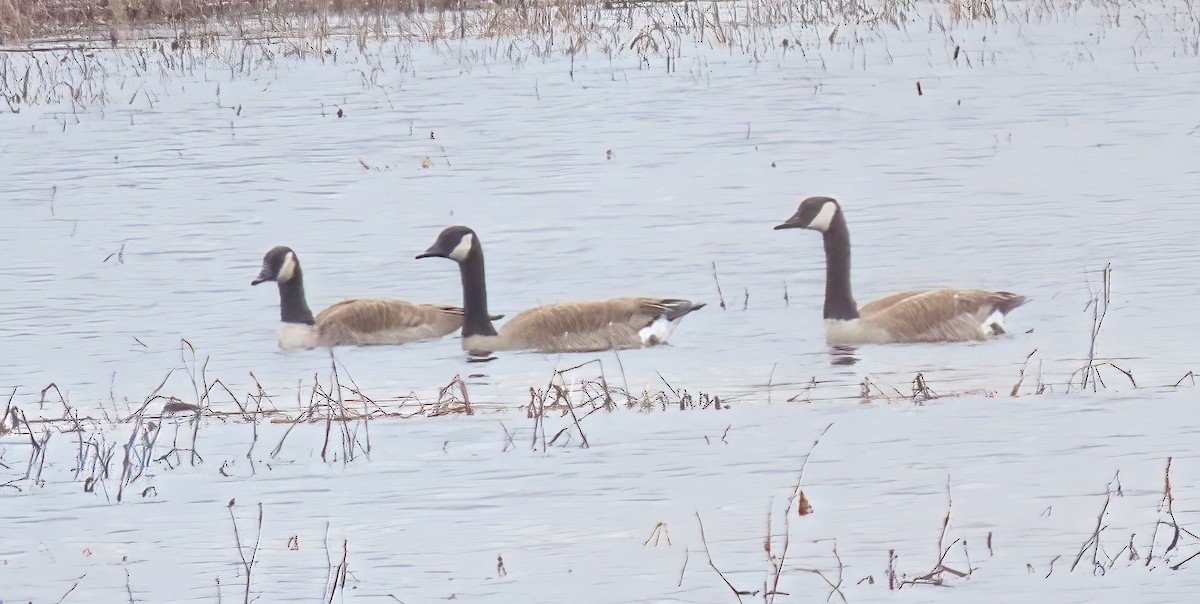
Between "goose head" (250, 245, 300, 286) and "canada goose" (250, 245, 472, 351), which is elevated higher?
"goose head" (250, 245, 300, 286)

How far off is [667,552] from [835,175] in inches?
336

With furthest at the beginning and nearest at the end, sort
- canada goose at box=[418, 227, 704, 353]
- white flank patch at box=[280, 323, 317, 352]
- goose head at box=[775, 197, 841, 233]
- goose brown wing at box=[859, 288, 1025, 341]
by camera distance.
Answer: goose head at box=[775, 197, 841, 233] → white flank patch at box=[280, 323, 317, 352] → canada goose at box=[418, 227, 704, 353] → goose brown wing at box=[859, 288, 1025, 341]

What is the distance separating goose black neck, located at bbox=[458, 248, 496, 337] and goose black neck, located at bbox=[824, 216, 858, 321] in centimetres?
170

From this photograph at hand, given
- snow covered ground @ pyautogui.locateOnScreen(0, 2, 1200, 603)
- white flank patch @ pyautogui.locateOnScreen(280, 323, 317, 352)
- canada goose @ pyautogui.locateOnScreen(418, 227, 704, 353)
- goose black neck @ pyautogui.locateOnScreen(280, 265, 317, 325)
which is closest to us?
snow covered ground @ pyautogui.locateOnScreen(0, 2, 1200, 603)

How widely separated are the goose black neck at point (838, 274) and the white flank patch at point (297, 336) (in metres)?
2.58

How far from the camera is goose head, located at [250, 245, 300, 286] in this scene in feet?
30.3

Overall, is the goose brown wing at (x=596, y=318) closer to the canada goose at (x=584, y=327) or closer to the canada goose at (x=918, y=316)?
the canada goose at (x=584, y=327)

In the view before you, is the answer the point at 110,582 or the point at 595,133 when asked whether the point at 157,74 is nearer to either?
the point at 595,133

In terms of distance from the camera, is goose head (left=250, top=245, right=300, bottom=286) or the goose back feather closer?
the goose back feather

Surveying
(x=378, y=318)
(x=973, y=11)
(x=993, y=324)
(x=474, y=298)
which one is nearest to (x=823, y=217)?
(x=993, y=324)

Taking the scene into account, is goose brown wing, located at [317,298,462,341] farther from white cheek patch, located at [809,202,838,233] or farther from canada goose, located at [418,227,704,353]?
white cheek patch, located at [809,202,838,233]

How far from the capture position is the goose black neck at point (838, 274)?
8.52 meters

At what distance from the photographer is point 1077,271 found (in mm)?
9586

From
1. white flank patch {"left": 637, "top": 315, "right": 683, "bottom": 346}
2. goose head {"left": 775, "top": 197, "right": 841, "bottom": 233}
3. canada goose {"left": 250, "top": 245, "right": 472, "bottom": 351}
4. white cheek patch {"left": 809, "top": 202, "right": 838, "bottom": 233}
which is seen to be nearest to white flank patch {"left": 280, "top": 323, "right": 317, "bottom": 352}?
canada goose {"left": 250, "top": 245, "right": 472, "bottom": 351}
